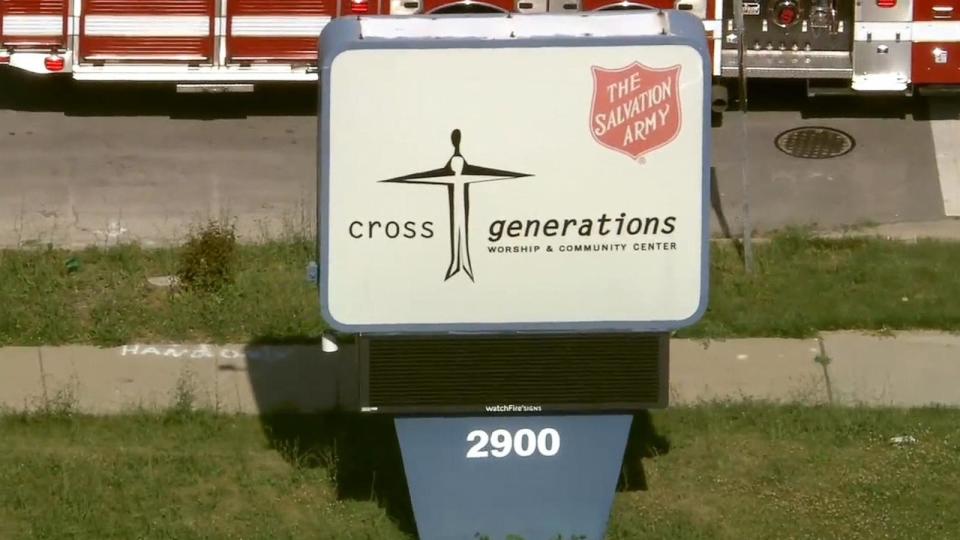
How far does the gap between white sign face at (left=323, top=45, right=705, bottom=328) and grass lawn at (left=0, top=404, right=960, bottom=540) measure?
4.84 feet

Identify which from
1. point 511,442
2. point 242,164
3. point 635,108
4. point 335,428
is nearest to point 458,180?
point 635,108

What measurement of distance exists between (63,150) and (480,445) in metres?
7.71

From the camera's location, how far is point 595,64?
9141mm

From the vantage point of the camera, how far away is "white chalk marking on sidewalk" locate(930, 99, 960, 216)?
1526cm

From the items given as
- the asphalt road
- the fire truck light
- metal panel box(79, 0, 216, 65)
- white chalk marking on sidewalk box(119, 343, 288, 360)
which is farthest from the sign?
the fire truck light

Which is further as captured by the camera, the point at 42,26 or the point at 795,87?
the point at 795,87

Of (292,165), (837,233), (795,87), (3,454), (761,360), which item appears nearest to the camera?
(3,454)

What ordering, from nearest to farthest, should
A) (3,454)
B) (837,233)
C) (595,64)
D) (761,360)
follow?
(595,64) < (3,454) < (761,360) < (837,233)

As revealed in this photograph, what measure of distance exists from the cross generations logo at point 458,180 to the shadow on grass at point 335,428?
970 millimetres

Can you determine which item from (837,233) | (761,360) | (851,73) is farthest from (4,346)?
(851,73)

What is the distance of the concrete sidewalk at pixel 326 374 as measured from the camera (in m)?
11.8

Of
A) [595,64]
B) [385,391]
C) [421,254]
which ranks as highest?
[595,64]

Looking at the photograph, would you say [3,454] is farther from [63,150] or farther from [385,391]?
[63,150]

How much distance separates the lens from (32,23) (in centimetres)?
1655
